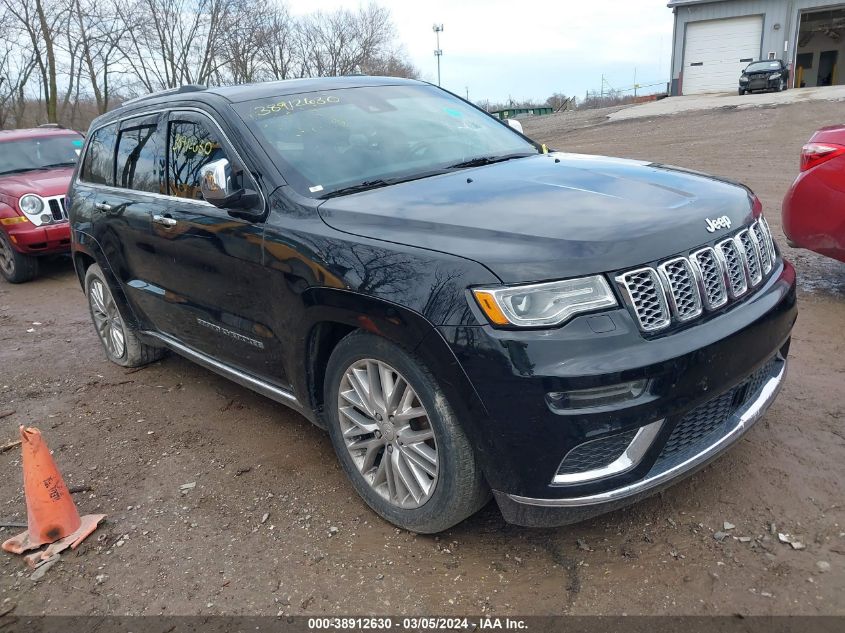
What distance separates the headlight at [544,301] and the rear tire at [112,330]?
11.2 ft

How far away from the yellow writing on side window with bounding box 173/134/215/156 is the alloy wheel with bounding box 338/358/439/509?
4.91ft

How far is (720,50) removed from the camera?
101 ft

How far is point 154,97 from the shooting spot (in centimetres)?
427

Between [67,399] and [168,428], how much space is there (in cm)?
113

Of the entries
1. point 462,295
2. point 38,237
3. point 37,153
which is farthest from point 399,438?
point 37,153

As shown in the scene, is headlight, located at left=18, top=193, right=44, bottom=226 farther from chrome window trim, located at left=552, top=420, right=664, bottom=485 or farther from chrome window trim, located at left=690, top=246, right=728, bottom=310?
chrome window trim, located at left=690, top=246, right=728, bottom=310

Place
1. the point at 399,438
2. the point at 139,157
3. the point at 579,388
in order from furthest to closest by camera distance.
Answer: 1. the point at 139,157
2. the point at 399,438
3. the point at 579,388

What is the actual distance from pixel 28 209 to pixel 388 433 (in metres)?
7.28

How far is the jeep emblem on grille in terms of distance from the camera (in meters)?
2.60

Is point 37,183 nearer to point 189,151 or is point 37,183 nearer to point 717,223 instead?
point 189,151

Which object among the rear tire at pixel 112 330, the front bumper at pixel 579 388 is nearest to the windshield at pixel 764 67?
the rear tire at pixel 112 330

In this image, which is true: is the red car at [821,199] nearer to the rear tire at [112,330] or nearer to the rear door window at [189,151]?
the rear door window at [189,151]

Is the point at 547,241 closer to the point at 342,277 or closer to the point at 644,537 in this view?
the point at 342,277

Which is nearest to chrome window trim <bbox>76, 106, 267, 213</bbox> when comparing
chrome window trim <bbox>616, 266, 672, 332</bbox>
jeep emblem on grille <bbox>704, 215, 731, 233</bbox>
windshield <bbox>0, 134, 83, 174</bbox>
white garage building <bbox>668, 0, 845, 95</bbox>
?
chrome window trim <bbox>616, 266, 672, 332</bbox>
